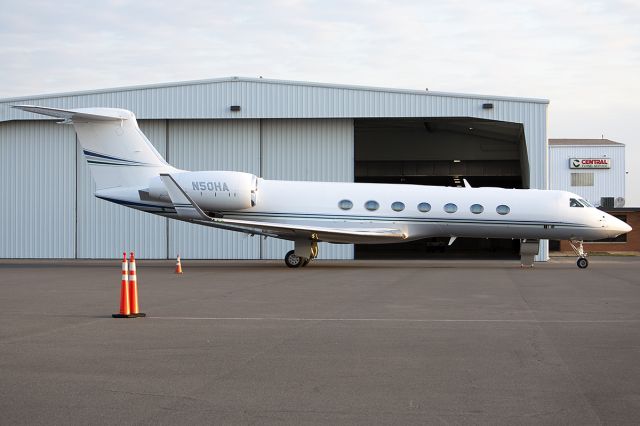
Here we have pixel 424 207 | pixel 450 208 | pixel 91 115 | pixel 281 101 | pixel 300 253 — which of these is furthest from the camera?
pixel 281 101

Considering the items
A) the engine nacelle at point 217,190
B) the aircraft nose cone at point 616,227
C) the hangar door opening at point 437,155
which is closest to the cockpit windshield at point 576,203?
the aircraft nose cone at point 616,227

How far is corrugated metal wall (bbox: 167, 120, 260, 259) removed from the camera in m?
33.5

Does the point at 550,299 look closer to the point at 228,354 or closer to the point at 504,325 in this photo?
the point at 504,325

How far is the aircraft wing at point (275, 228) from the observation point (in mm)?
23297

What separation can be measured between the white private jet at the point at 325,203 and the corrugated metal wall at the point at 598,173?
26.9m

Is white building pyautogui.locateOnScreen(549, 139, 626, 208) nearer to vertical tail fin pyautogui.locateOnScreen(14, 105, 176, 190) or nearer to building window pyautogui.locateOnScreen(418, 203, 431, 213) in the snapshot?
building window pyautogui.locateOnScreen(418, 203, 431, 213)

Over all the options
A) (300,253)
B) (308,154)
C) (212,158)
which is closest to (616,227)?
(300,253)

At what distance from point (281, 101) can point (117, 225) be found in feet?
27.8

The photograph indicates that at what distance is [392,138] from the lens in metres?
44.3

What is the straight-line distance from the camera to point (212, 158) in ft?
110

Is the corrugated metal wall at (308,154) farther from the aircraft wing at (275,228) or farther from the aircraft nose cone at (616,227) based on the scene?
the aircraft nose cone at (616,227)

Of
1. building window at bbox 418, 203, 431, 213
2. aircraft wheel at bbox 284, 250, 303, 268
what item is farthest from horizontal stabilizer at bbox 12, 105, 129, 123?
building window at bbox 418, 203, 431, 213

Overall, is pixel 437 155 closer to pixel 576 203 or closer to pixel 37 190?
pixel 576 203

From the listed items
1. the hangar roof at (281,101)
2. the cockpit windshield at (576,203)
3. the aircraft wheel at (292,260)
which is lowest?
the aircraft wheel at (292,260)
